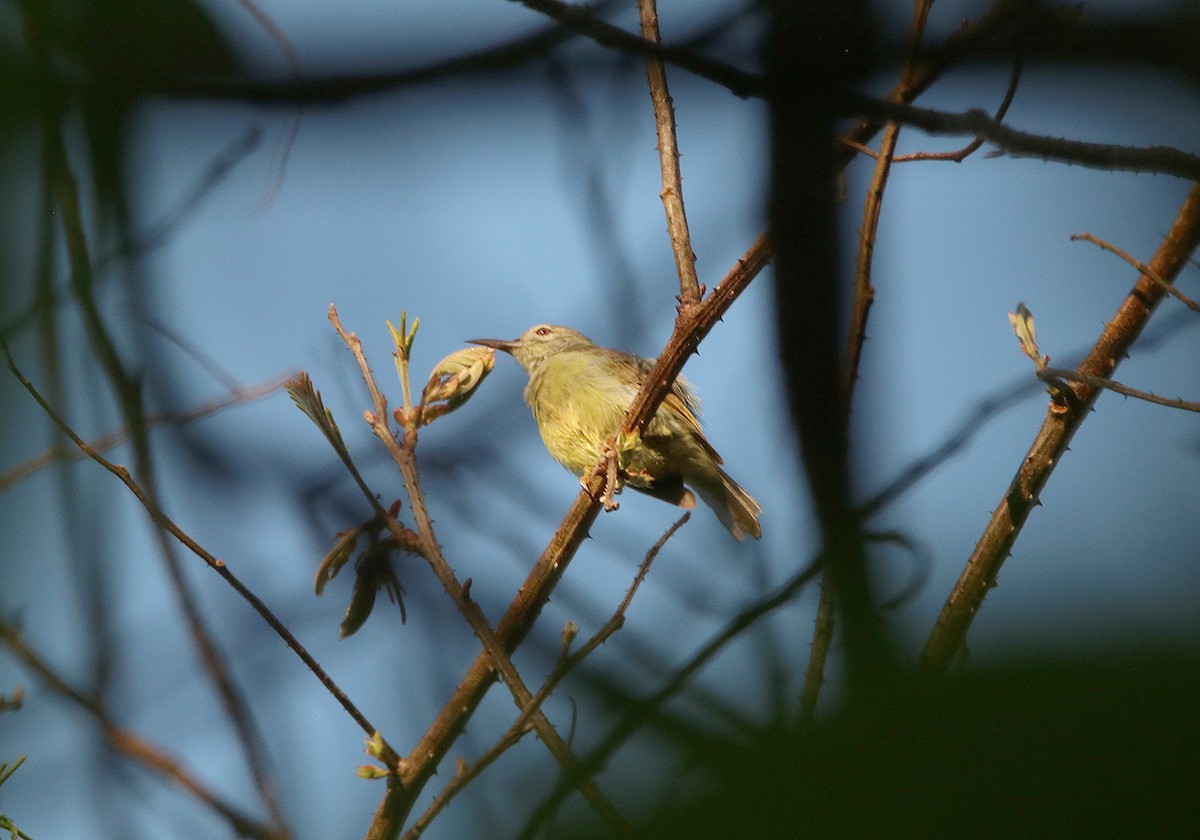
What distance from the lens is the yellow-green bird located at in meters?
4.80

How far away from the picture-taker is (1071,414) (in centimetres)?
232

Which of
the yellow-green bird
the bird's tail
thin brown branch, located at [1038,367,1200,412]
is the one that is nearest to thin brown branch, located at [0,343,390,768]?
thin brown branch, located at [1038,367,1200,412]

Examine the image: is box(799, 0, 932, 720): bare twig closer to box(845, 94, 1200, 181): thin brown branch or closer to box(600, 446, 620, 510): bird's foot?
box(845, 94, 1200, 181): thin brown branch

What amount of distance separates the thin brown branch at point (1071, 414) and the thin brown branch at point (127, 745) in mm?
1400

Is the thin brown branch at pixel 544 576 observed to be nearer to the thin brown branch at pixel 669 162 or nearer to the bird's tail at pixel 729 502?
the thin brown branch at pixel 669 162

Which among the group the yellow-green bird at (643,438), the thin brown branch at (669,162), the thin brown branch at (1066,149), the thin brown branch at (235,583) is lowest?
the thin brown branch at (235,583)

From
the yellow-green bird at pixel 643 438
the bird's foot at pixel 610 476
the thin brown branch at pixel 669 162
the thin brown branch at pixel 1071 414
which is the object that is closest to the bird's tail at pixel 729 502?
the yellow-green bird at pixel 643 438

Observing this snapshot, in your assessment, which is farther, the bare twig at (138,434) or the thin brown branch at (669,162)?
the thin brown branch at (669,162)

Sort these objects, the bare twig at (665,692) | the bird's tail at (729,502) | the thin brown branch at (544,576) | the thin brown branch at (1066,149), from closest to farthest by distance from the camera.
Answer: the bare twig at (665,692) < the thin brown branch at (1066,149) < the thin brown branch at (544,576) < the bird's tail at (729,502)

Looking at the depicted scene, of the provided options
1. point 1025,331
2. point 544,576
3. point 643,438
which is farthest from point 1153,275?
point 643,438

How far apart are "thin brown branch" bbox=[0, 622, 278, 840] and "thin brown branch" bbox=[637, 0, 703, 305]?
1.48 metres

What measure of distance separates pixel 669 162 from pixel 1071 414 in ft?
3.61

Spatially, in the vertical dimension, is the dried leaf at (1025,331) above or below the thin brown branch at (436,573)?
above

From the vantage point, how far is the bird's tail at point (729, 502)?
495cm
